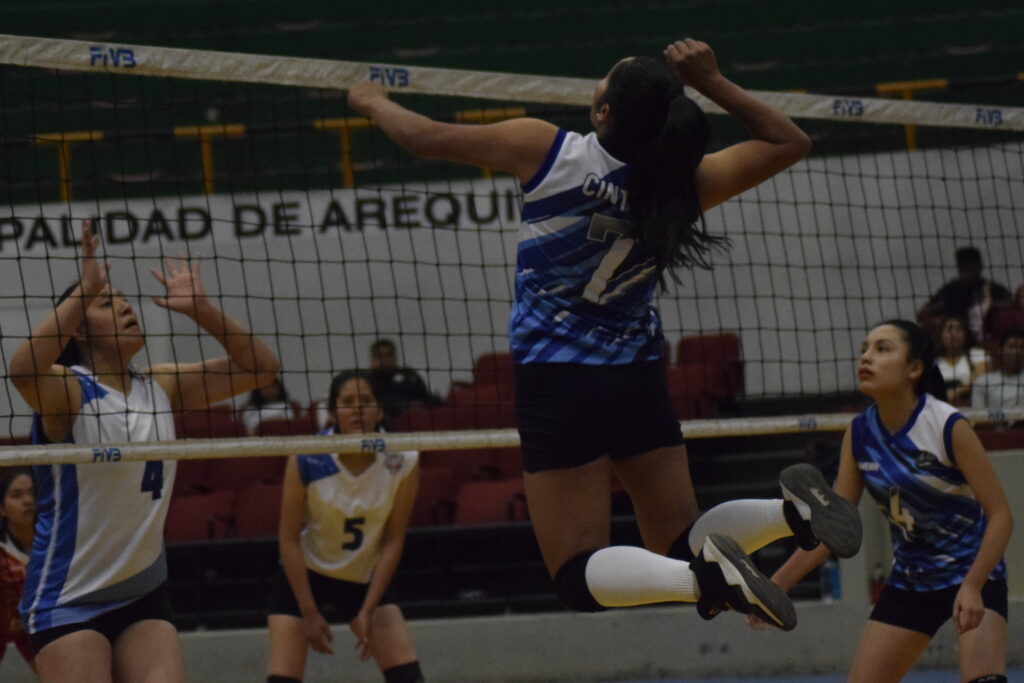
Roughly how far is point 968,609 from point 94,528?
256 centimetres

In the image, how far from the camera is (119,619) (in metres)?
4.12

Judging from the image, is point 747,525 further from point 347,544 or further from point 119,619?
point 347,544

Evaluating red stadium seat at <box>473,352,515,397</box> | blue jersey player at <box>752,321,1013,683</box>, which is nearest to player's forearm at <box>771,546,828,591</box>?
blue jersey player at <box>752,321,1013,683</box>

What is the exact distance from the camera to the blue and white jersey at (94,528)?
13.3 ft

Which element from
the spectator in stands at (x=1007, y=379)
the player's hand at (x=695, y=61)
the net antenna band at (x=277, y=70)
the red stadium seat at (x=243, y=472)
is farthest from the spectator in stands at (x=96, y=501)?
the red stadium seat at (x=243, y=472)

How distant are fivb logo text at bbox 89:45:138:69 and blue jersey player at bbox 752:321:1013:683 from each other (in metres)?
2.61

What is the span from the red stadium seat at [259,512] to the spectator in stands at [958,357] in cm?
409

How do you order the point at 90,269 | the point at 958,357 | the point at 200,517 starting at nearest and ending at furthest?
the point at 90,269, the point at 958,357, the point at 200,517

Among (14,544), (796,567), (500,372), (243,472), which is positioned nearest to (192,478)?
(243,472)

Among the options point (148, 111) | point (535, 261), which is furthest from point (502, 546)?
point (148, 111)

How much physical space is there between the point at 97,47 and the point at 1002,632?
344cm

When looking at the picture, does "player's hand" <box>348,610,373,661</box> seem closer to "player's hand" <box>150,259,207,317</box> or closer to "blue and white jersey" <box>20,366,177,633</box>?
Result: "blue and white jersey" <box>20,366,177,633</box>

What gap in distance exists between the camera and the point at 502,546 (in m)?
8.21

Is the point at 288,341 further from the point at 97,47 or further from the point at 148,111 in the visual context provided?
the point at 97,47
